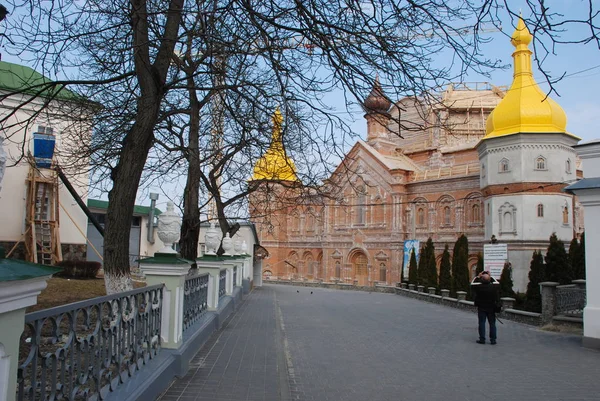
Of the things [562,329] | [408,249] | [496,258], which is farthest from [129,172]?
[408,249]

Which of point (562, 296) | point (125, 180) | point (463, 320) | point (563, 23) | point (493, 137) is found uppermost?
point (493, 137)

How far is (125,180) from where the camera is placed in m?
6.46

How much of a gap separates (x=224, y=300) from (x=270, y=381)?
709 cm

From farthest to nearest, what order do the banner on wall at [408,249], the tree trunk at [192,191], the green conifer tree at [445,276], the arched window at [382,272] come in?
the arched window at [382,272] → the banner on wall at [408,249] → the green conifer tree at [445,276] → the tree trunk at [192,191]

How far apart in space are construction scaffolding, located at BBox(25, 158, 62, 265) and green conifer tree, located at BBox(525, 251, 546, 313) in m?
17.4

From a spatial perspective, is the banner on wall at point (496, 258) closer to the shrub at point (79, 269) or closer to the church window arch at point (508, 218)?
the church window arch at point (508, 218)

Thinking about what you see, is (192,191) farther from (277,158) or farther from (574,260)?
→ (574,260)

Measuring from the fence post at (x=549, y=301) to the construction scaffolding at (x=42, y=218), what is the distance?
1594cm

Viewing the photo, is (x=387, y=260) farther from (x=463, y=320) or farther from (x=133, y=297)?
(x=133, y=297)

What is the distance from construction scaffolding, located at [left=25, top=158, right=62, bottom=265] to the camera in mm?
18016

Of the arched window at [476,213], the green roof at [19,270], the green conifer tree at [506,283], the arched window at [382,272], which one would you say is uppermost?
the arched window at [476,213]

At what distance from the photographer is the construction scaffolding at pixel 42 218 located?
18.0 metres

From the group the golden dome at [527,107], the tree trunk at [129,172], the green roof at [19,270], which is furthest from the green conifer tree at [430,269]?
the green roof at [19,270]

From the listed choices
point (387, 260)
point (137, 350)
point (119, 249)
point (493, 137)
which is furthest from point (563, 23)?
point (387, 260)
